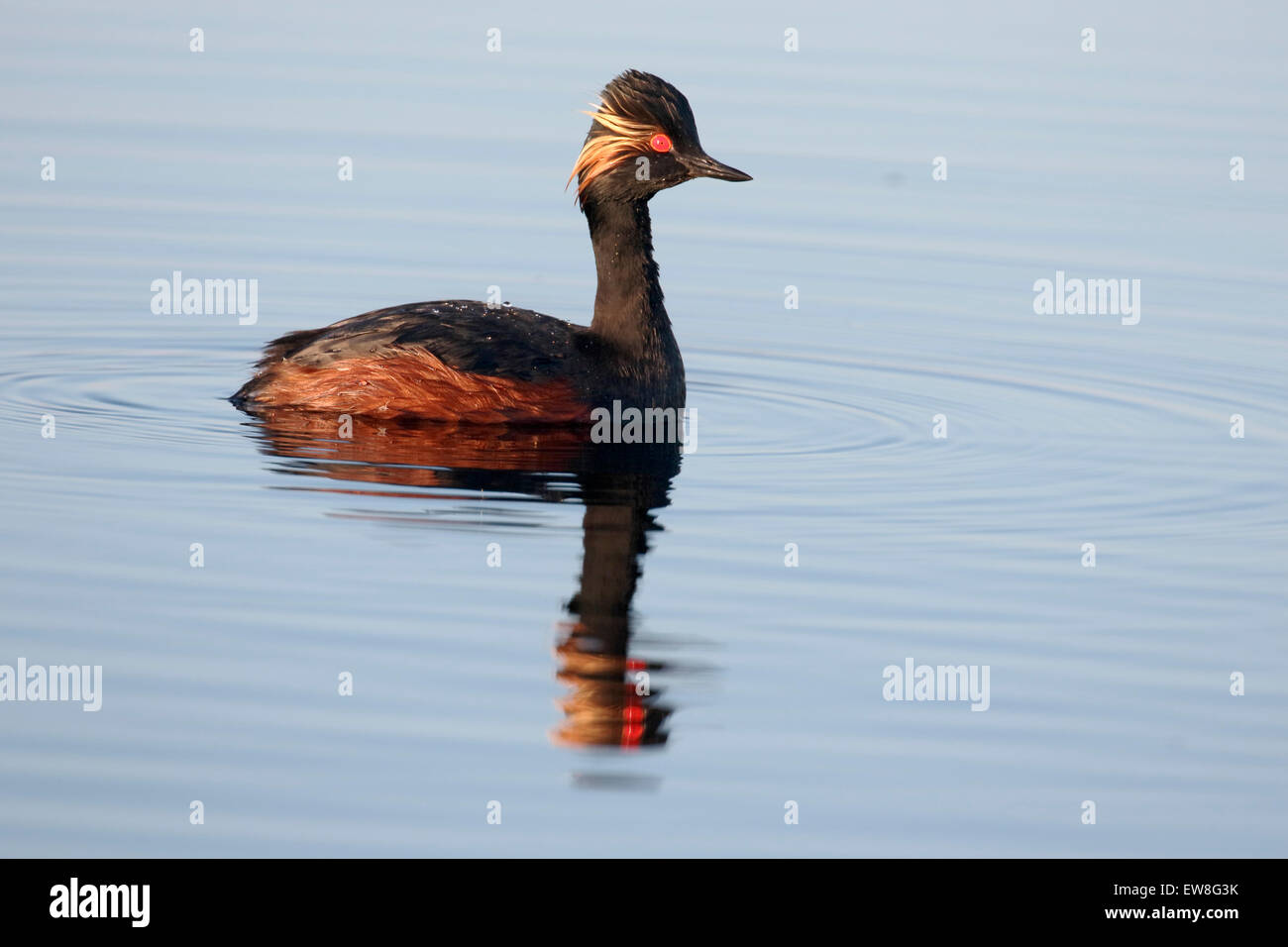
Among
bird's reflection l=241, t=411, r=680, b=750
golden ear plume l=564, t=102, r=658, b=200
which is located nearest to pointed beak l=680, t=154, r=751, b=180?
golden ear plume l=564, t=102, r=658, b=200

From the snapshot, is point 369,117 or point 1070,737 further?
point 369,117

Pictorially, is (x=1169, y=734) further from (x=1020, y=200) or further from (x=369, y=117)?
(x=369, y=117)

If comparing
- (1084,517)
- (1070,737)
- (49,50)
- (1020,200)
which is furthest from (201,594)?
(49,50)

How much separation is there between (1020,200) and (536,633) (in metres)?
12.9

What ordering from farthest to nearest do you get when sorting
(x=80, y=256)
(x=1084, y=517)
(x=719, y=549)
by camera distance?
1. (x=80, y=256)
2. (x=1084, y=517)
3. (x=719, y=549)

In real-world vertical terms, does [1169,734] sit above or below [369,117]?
below

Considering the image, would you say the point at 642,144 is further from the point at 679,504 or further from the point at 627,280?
the point at 679,504

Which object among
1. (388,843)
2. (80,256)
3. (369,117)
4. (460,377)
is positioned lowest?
(388,843)

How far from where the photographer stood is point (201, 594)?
10578mm

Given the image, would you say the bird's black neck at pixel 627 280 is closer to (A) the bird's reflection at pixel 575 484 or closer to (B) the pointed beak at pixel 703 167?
(B) the pointed beak at pixel 703 167

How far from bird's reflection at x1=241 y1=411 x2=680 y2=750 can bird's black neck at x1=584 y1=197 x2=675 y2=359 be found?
979 mm

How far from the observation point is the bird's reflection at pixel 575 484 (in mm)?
9500

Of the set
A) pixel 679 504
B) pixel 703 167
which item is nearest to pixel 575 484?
pixel 679 504

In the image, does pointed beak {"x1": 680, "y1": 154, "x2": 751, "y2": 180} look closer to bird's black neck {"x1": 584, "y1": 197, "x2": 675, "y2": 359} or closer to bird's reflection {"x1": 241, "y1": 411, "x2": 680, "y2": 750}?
bird's black neck {"x1": 584, "y1": 197, "x2": 675, "y2": 359}
